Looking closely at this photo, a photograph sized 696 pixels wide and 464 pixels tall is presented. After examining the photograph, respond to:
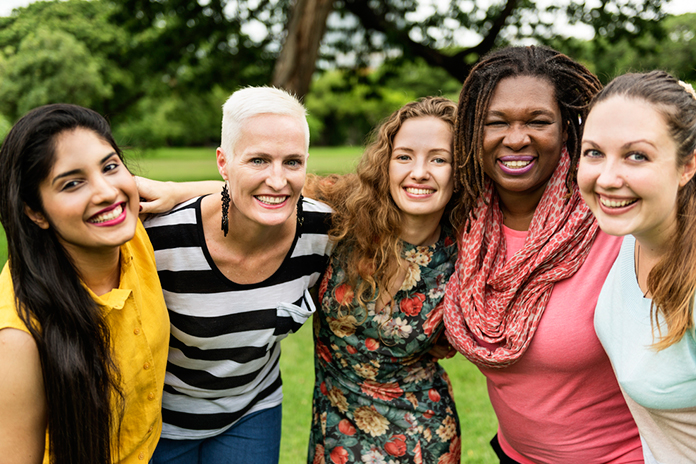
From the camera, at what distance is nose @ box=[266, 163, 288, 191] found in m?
2.45

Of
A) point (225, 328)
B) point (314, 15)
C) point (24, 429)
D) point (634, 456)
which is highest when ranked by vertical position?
point (314, 15)

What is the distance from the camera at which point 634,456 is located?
2326 millimetres

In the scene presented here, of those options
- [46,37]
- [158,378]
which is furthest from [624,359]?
[46,37]

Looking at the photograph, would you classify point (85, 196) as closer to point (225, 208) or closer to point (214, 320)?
point (225, 208)

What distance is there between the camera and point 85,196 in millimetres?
1957

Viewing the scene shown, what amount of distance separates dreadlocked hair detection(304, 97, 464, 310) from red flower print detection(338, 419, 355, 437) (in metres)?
0.66

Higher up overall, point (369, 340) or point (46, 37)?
point (46, 37)

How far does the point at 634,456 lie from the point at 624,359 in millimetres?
597

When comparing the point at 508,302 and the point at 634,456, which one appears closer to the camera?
the point at 634,456

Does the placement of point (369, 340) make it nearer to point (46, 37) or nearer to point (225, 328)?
point (225, 328)

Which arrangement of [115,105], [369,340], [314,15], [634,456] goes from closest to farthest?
1. [634,456]
2. [369,340]
3. [314,15]
4. [115,105]

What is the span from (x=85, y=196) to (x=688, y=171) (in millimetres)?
2089

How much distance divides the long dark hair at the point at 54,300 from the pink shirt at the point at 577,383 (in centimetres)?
178

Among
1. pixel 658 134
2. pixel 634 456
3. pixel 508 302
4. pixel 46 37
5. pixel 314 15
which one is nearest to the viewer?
pixel 658 134
